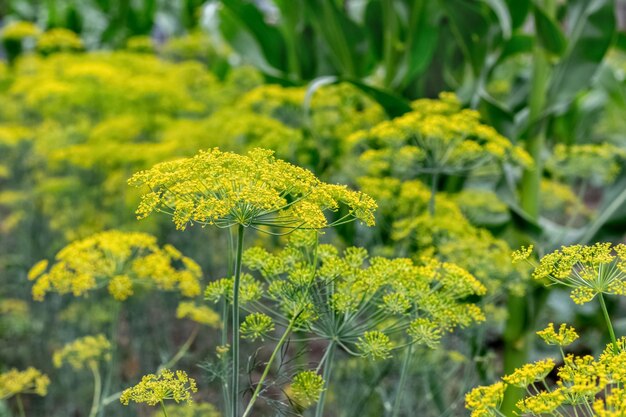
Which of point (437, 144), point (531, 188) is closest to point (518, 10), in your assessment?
point (531, 188)

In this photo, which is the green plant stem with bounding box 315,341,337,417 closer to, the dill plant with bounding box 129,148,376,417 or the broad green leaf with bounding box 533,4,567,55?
the dill plant with bounding box 129,148,376,417

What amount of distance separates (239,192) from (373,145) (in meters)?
1.48

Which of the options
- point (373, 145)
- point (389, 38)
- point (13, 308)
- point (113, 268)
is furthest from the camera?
point (13, 308)

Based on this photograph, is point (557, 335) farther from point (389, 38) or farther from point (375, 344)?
point (389, 38)

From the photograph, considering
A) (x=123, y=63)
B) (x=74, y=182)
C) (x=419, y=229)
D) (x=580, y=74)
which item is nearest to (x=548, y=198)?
(x=580, y=74)

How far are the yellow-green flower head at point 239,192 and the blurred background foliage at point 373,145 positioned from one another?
615 millimetres

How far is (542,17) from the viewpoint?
2434 millimetres


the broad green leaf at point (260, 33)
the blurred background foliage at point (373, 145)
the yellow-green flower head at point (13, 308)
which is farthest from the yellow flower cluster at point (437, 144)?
the yellow-green flower head at point (13, 308)

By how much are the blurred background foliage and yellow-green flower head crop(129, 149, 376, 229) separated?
62 centimetres

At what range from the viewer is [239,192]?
99cm

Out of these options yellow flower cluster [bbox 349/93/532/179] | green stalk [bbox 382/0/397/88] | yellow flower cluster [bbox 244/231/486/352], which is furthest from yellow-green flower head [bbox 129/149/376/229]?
green stalk [bbox 382/0/397/88]

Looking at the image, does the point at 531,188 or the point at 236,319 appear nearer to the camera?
the point at 236,319

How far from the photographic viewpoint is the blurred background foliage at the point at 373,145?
2.03 m

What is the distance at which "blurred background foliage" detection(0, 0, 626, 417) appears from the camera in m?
2.03
